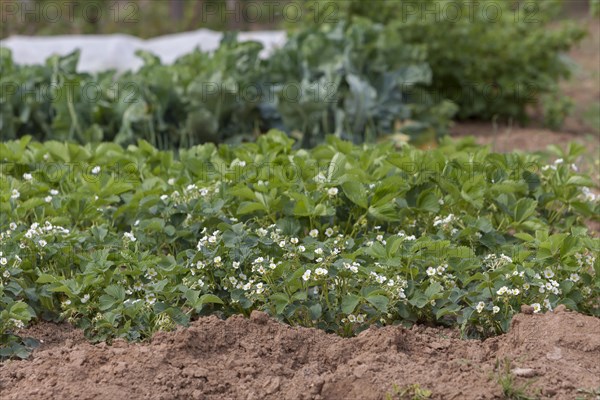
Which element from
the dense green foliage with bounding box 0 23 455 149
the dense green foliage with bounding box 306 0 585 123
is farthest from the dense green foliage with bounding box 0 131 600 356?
the dense green foliage with bounding box 306 0 585 123

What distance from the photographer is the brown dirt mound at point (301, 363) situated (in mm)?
2953

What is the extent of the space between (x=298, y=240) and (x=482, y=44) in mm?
4411

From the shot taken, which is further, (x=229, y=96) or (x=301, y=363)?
(x=229, y=96)

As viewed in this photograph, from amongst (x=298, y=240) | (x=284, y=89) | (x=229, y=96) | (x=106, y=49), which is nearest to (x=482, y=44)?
(x=284, y=89)

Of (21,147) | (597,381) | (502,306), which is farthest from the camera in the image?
(21,147)

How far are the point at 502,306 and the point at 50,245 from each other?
5.70 feet

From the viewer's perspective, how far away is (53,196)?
13.5ft

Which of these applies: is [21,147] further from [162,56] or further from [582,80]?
[582,80]

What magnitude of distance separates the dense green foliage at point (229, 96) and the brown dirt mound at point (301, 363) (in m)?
2.90

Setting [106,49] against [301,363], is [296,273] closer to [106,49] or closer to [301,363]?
[301,363]

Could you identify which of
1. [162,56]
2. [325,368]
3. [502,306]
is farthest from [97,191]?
[162,56]

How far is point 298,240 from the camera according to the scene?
373 cm

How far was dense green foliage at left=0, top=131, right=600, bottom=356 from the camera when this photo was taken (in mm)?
3455

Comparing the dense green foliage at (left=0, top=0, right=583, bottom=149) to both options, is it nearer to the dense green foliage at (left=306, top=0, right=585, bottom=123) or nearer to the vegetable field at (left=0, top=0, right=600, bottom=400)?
the dense green foliage at (left=306, top=0, right=585, bottom=123)
